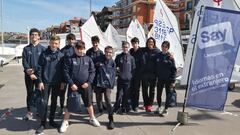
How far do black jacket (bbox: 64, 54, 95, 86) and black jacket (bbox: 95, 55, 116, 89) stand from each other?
503 mm

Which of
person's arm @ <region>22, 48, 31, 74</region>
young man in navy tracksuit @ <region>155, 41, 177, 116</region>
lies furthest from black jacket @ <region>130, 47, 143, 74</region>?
person's arm @ <region>22, 48, 31, 74</region>

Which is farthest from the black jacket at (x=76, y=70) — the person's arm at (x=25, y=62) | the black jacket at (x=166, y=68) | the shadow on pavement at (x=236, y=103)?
the shadow on pavement at (x=236, y=103)

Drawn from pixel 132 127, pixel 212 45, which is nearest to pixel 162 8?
pixel 212 45

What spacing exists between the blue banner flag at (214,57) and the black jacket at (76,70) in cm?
205

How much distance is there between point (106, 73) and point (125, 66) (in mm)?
656

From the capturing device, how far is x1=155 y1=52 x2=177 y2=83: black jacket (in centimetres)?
712

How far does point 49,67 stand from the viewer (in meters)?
5.97

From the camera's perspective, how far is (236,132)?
20.3ft

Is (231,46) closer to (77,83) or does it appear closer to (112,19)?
(77,83)

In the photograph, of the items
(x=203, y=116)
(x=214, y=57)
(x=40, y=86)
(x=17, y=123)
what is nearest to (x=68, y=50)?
(x=40, y=86)

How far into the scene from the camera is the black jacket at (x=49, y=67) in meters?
5.96

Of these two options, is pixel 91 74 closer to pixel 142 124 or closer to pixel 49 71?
pixel 49 71

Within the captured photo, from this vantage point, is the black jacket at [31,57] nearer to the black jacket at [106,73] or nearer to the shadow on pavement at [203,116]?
the black jacket at [106,73]

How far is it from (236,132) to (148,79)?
2259 millimetres
